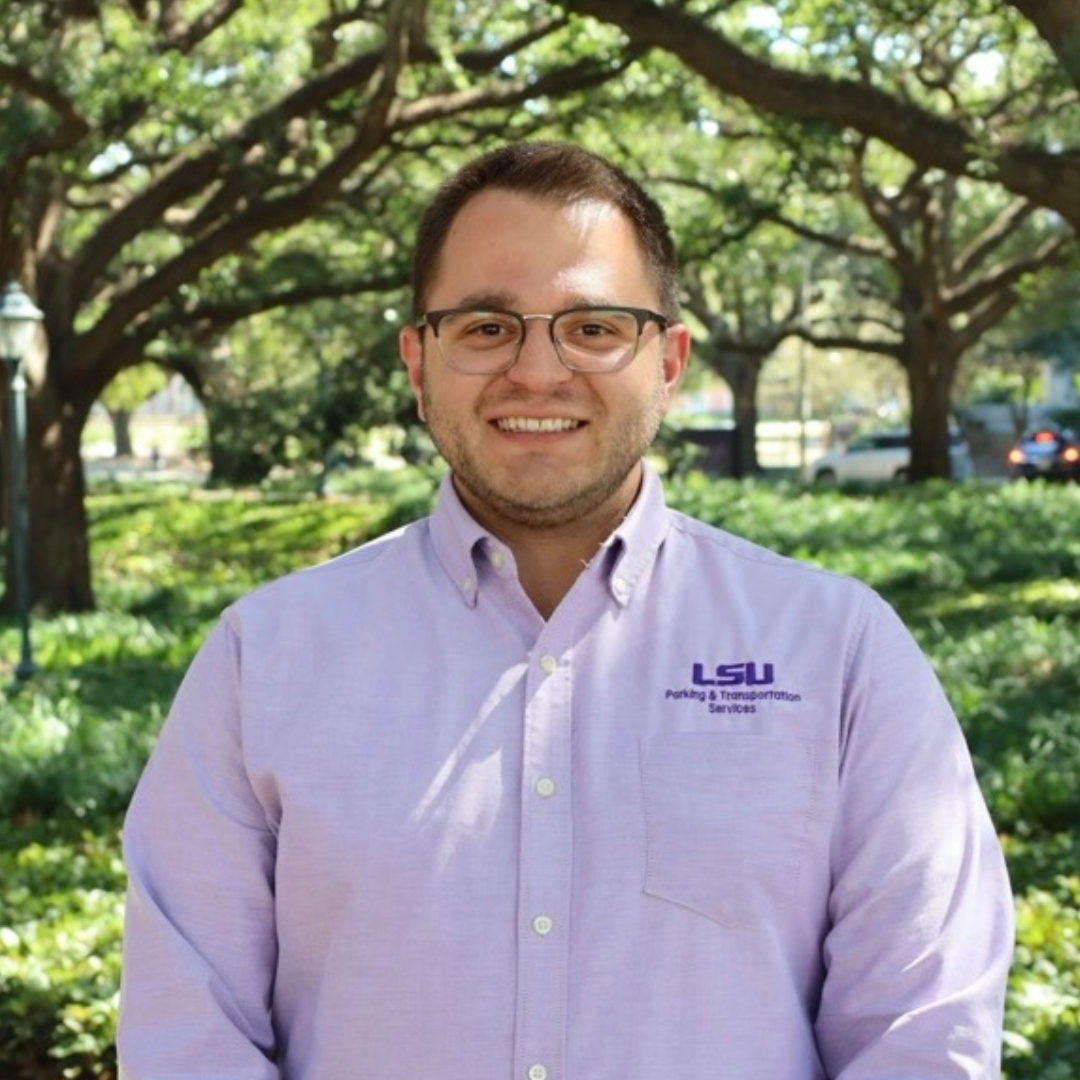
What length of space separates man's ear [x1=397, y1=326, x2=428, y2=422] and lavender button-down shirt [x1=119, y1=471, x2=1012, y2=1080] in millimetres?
236

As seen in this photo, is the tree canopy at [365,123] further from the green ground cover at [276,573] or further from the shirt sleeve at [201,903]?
the shirt sleeve at [201,903]

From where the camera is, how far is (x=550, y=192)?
238cm

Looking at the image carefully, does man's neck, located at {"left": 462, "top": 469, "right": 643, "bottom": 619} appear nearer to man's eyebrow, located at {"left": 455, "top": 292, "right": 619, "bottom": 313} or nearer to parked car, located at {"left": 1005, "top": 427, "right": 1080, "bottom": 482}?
man's eyebrow, located at {"left": 455, "top": 292, "right": 619, "bottom": 313}

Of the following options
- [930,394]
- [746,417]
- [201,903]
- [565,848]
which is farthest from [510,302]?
[746,417]

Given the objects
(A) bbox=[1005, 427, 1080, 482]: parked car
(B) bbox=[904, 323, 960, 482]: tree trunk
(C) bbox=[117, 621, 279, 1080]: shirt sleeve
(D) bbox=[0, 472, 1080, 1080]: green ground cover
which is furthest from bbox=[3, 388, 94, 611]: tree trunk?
(A) bbox=[1005, 427, 1080, 482]: parked car

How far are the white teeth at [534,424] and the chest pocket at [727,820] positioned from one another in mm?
386

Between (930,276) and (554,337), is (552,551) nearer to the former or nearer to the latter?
(554,337)

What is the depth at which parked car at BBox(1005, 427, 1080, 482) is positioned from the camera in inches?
1581

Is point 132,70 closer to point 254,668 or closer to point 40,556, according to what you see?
point 40,556

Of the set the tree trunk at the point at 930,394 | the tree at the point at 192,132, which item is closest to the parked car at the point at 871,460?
the tree trunk at the point at 930,394

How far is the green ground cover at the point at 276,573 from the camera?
18.3 feet

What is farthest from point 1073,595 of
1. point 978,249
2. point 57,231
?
point 978,249

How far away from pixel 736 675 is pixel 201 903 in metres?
0.67

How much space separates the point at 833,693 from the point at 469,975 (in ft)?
1.71
